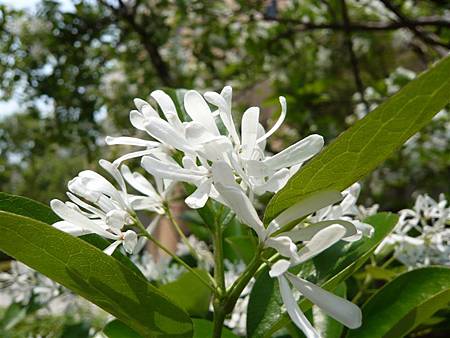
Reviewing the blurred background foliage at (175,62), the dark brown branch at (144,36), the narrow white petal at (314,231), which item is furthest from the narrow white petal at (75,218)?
the dark brown branch at (144,36)

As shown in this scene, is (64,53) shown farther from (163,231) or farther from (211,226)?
(163,231)

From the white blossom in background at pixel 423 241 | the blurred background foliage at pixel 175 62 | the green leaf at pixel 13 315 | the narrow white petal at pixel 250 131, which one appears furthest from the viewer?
the blurred background foliage at pixel 175 62

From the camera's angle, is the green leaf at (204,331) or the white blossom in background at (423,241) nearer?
the green leaf at (204,331)

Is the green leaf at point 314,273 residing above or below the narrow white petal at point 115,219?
below

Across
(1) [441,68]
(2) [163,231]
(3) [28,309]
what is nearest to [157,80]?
(3) [28,309]

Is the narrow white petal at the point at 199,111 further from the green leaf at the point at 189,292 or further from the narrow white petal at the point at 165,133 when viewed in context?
the green leaf at the point at 189,292

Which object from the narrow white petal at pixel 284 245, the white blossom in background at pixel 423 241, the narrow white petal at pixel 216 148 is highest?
the narrow white petal at pixel 216 148

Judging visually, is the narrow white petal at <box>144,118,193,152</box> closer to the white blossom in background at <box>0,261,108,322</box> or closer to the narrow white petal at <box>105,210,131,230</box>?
the narrow white petal at <box>105,210,131,230</box>
